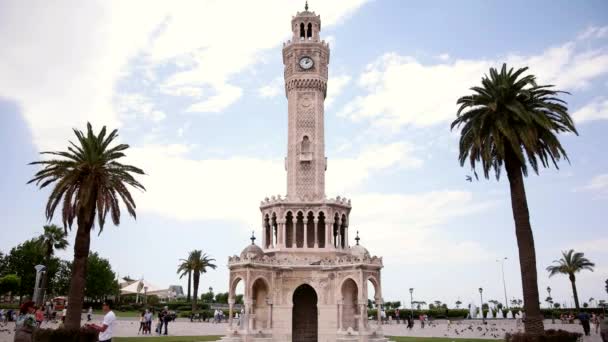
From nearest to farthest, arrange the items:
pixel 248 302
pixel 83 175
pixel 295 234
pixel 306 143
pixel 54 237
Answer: pixel 83 175 → pixel 248 302 → pixel 295 234 → pixel 306 143 → pixel 54 237

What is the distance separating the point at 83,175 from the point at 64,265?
65552 millimetres

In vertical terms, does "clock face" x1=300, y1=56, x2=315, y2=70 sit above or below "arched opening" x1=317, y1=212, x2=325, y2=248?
above

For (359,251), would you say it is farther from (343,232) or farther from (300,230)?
(300,230)

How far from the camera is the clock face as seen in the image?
4407 cm

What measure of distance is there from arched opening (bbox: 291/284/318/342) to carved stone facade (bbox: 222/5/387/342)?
7 cm

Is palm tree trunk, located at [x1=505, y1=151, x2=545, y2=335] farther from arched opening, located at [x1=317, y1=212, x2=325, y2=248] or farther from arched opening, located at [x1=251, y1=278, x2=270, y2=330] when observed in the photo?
arched opening, located at [x1=251, y1=278, x2=270, y2=330]

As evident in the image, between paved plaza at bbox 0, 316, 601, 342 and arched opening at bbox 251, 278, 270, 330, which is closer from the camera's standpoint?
arched opening at bbox 251, 278, 270, 330

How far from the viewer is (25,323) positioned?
15125 mm

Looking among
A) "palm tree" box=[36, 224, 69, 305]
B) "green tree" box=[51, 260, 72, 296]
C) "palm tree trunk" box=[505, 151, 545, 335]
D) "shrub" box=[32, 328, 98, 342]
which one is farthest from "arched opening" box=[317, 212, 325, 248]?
"green tree" box=[51, 260, 72, 296]

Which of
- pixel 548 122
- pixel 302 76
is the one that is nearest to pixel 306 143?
pixel 302 76

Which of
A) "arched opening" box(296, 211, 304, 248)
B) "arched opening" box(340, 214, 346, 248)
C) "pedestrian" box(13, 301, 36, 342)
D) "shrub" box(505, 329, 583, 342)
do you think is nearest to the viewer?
"pedestrian" box(13, 301, 36, 342)

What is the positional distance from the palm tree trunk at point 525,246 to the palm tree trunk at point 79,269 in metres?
23.6

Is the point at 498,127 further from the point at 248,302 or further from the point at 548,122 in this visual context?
the point at 248,302

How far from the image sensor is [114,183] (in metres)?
30.1
